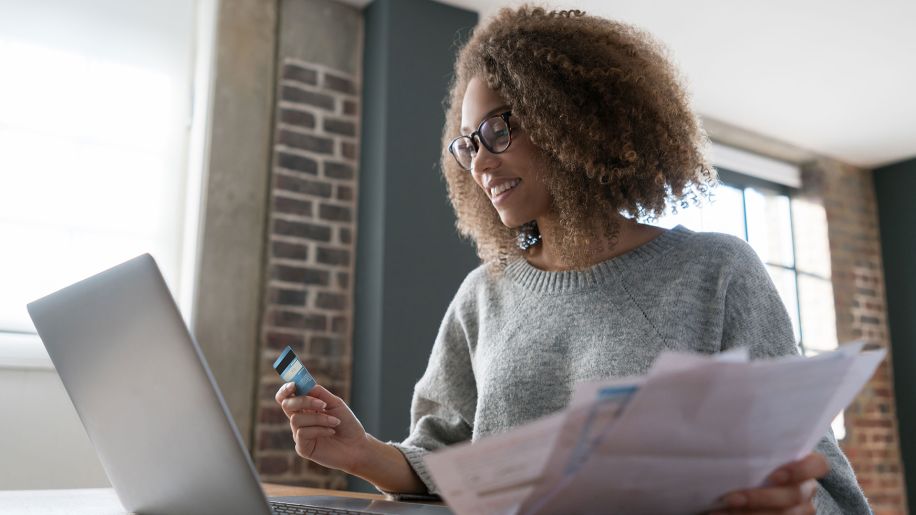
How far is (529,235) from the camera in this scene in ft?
5.08

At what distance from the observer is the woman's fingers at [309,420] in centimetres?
110

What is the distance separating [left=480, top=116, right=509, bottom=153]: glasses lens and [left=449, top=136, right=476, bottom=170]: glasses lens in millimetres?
35

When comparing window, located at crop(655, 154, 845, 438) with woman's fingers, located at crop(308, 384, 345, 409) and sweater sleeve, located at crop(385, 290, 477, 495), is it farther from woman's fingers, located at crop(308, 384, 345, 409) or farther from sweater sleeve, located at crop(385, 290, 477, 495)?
woman's fingers, located at crop(308, 384, 345, 409)

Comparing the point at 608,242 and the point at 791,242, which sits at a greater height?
the point at 791,242

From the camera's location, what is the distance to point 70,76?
8.83 feet

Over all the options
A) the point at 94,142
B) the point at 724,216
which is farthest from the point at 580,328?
the point at 724,216

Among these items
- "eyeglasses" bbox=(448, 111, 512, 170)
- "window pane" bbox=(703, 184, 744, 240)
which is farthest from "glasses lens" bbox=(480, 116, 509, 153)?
"window pane" bbox=(703, 184, 744, 240)

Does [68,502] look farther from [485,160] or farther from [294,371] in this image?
[485,160]

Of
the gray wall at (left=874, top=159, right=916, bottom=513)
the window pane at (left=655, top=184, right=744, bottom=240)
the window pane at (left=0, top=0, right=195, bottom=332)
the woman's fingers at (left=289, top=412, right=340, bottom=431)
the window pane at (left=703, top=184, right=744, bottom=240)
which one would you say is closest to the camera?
the woman's fingers at (left=289, top=412, right=340, bottom=431)

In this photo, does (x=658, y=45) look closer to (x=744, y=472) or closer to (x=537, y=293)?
(x=537, y=293)

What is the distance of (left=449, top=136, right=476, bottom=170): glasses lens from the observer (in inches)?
55.9

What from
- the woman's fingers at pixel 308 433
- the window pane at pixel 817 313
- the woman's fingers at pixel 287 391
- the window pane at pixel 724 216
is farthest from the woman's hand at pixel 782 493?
the window pane at pixel 817 313

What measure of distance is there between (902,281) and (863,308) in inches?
13.3

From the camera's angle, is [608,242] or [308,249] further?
[308,249]
